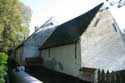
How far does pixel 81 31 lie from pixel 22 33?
2636 cm

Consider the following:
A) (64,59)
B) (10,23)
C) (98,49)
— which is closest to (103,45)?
(98,49)

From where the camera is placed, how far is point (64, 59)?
86.3 feet

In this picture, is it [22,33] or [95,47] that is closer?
[95,47]

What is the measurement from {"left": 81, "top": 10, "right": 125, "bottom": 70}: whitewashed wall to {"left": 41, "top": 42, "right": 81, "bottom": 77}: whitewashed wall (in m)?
0.89

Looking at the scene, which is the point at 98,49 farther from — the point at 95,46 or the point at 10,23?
the point at 10,23

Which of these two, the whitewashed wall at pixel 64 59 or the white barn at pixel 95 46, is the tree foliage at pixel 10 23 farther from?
the white barn at pixel 95 46

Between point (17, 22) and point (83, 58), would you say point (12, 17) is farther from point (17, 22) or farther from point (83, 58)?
point (83, 58)

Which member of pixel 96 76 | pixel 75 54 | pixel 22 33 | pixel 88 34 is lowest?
pixel 96 76

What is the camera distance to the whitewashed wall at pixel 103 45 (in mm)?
22719

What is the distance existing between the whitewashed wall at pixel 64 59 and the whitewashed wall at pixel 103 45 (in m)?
0.89

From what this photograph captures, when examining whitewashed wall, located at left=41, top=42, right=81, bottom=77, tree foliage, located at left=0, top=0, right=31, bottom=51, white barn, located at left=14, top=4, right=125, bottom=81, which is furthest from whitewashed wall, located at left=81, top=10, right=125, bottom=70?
tree foliage, located at left=0, top=0, right=31, bottom=51

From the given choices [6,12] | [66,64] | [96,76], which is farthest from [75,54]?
[6,12]

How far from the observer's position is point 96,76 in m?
16.1

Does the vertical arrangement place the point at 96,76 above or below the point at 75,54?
below
